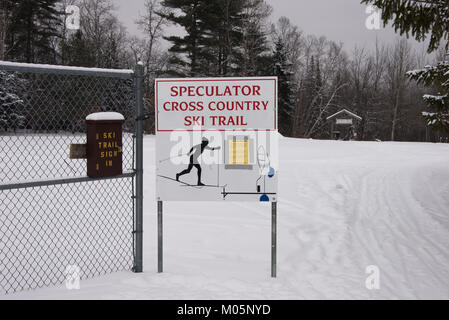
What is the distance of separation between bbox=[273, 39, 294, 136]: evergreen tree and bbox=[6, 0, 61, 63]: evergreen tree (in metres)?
21.4

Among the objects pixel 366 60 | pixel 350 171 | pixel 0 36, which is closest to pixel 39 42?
pixel 0 36

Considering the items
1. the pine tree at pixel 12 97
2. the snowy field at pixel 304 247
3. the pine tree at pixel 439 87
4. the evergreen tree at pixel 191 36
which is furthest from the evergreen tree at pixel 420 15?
the evergreen tree at pixel 191 36

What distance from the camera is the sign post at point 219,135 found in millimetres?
4453

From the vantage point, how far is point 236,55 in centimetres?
3622

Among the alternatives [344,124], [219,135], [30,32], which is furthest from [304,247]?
[344,124]

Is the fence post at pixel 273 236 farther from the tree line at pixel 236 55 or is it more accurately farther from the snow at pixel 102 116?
the tree line at pixel 236 55

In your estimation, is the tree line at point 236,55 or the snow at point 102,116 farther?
the tree line at point 236,55

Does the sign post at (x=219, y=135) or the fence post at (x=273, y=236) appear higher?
the sign post at (x=219, y=135)

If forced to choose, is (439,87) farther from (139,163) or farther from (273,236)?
(139,163)

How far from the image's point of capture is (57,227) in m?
6.44

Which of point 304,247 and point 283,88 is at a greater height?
point 283,88

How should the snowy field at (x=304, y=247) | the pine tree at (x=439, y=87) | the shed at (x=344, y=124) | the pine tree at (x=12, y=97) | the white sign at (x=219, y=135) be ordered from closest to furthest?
the snowy field at (x=304, y=247), the white sign at (x=219, y=135), the pine tree at (x=12, y=97), the pine tree at (x=439, y=87), the shed at (x=344, y=124)

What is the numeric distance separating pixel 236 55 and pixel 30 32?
18076mm

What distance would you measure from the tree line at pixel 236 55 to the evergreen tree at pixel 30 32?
0.28 ft
